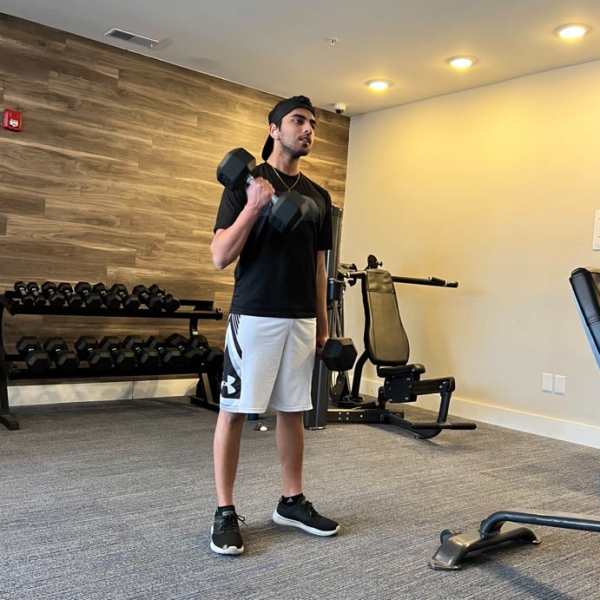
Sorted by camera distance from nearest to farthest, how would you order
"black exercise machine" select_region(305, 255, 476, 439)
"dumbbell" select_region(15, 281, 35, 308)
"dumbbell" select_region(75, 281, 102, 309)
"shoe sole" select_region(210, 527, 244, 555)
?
"shoe sole" select_region(210, 527, 244, 555)
"dumbbell" select_region(15, 281, 35, 308)
"dumbbell" select_region(75, 281, 102, 309)
"black exercise machine" select_region(305, 255, 476, 439)

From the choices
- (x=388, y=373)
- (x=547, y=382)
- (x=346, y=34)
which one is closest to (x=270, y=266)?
(x=388, y=373)

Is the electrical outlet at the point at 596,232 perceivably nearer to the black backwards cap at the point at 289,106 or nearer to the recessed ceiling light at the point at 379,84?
the recessed ceiling light at the point at 379,84

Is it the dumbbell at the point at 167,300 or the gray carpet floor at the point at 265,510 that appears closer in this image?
the gray carpet floor at the point at 265,510

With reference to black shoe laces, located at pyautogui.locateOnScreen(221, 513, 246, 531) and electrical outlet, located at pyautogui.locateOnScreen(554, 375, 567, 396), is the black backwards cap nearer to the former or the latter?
black shoe laces, located at pyautogui.locateOnScreen(221, 513, 246, 531)

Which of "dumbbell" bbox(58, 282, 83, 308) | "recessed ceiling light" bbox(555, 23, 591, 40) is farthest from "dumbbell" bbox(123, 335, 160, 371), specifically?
"recessed ceiling light" bbox(555, 23, 591, 40)

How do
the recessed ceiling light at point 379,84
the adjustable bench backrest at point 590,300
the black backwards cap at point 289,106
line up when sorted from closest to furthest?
1. the adjustable bench backrest at point 590,300
2. the black backwards cap at point 289,106
3. the recessed ceiling light at point 379,84

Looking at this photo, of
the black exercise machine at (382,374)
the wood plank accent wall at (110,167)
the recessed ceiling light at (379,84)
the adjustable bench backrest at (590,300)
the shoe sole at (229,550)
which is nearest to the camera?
the adjustable bench backrest at (590,300)

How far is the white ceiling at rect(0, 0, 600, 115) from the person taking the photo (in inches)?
135

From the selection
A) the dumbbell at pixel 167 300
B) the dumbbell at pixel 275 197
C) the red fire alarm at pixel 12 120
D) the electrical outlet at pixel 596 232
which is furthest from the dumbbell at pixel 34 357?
the electrical outlet at pixel 596 232

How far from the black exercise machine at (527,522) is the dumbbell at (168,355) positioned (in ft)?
7.17

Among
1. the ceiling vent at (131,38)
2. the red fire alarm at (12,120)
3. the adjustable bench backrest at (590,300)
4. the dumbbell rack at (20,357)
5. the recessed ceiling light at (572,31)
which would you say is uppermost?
the recessed ceiling light at (572,31)

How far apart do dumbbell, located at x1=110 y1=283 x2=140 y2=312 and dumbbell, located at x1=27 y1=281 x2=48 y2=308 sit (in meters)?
0.40

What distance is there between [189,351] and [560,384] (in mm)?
2317

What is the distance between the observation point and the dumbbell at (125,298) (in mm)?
3898
